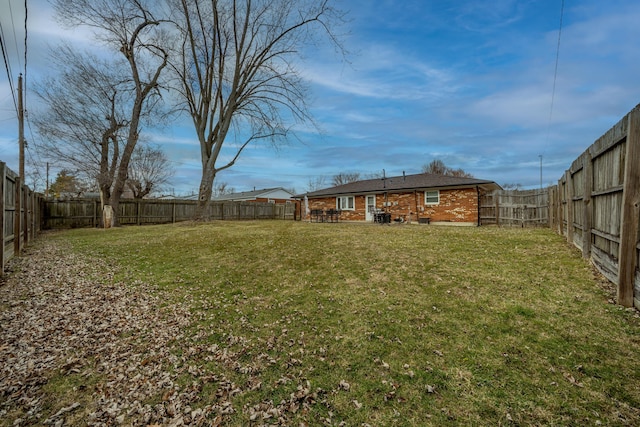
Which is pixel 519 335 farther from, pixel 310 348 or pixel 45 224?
pixel 45 224

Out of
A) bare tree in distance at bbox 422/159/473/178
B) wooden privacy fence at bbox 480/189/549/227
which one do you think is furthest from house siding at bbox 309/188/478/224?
bare tree in distance at bbox 422/159/473/178

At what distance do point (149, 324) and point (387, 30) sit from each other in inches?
469

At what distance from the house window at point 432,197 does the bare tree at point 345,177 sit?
40.5 m

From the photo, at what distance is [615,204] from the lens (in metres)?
3.80

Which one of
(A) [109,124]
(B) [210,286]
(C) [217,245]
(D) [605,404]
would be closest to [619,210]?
(D) [605,404]

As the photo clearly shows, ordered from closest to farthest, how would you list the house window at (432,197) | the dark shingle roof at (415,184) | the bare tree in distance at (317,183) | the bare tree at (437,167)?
the dark shingle roof at (415,184), the house window at (432,197), the bare tree at (437,167), the bare tree in distance at (317,183)

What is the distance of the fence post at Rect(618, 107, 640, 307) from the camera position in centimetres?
320

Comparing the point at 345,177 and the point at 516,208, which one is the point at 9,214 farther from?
the point at 345,177

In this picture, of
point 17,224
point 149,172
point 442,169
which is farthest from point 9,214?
point 442,169

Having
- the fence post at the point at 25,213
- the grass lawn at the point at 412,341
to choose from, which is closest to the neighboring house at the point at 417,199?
the grass lawn at the point at 412,341

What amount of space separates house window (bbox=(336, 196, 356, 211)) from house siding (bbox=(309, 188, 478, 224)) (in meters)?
0.28

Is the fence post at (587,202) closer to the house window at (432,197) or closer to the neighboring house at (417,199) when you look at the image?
the neighboring house at (417,199)

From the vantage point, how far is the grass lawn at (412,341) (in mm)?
2334

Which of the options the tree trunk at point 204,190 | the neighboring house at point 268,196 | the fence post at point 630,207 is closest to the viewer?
the fence post at point 630,207
